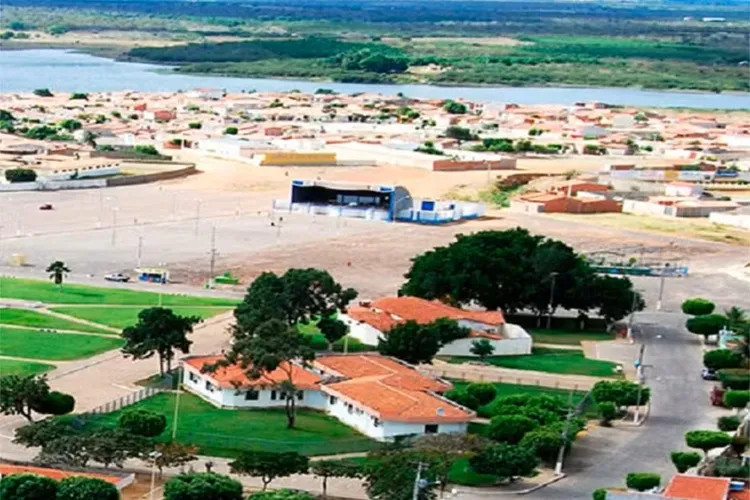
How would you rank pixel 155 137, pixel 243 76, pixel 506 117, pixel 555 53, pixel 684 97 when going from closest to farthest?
pixel 155 137 < pixel 506 117 < pixel 684 97 < pixel 243 76 < pixel 555 53

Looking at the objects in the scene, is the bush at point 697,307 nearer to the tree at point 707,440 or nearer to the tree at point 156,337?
the tree at point 707,440

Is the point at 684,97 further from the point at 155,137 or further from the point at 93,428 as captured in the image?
the point at 93,428

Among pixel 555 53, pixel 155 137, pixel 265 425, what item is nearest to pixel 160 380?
pixel 265 425

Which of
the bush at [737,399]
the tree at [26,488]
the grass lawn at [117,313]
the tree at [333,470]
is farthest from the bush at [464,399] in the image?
the tree at [26,488]

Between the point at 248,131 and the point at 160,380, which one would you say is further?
the point at 248,131

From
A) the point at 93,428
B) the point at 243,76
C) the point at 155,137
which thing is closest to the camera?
the point at 93,428

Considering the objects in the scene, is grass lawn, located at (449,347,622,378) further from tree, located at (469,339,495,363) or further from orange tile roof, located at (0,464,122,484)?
orange tile roof, located at (0,464,122,484)

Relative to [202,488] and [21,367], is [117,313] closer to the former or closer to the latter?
[21,367]
